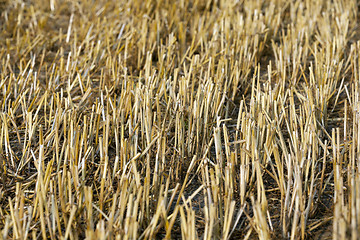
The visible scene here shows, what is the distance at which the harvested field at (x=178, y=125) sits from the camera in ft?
4.87

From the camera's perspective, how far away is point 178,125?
6.19 ft

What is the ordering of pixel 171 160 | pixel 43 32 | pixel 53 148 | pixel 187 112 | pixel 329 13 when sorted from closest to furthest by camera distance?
1. pixel 171 160
2. pixel 53 148
3. pixel 187 112
4. pixel 43 32
5. pixel 329 13

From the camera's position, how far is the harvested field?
4.87 ft

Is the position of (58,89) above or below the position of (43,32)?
below

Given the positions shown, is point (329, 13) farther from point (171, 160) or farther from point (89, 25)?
point (171, 160)

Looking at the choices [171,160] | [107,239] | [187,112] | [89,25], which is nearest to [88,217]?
[107,239]

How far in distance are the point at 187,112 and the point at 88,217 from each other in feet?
2.70

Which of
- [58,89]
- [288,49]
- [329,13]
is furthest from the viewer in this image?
[329,13]

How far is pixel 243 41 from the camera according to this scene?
9.03 ft

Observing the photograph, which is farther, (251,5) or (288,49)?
(251,5)

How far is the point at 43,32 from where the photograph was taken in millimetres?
3148

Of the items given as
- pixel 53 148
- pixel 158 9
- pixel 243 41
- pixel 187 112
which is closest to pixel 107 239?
pixel 53 148

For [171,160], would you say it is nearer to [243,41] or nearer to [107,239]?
[107,239]

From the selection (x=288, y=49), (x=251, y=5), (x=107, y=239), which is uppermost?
(x=251, y=5)
